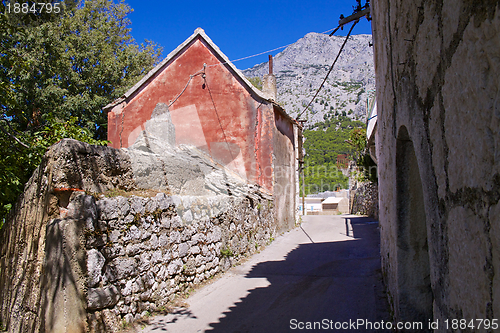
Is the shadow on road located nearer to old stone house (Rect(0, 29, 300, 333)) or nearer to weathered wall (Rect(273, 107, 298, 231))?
old stone house (Rect(0, 29, 300, 333))

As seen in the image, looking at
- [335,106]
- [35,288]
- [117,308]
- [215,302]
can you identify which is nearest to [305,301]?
[215,302]

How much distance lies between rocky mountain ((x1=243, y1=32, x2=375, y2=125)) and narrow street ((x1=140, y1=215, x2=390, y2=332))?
61242mm

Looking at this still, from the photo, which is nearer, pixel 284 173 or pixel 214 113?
pixel 214 113

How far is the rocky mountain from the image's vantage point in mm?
82500

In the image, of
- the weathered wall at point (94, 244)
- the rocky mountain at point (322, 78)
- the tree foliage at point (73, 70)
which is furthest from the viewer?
the rocky mountain at point (322, 78)

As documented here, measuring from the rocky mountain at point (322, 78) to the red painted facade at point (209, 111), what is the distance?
56.4m

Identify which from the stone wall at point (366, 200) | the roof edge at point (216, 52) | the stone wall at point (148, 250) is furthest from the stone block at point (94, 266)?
the stone wall at point (366, 200)

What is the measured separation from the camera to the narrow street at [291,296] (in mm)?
4977

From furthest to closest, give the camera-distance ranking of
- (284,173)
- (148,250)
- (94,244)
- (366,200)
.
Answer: (366,200)
(284,173)
(148,250)
(94,244)

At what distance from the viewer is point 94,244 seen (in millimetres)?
4500

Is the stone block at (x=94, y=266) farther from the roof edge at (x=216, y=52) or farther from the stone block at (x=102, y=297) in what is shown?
the roof edge at (x=216, y=52)

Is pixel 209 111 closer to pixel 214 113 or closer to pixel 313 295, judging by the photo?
pixel 214 113

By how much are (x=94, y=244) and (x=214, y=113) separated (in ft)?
29.1

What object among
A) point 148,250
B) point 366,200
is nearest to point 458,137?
point 148,250
